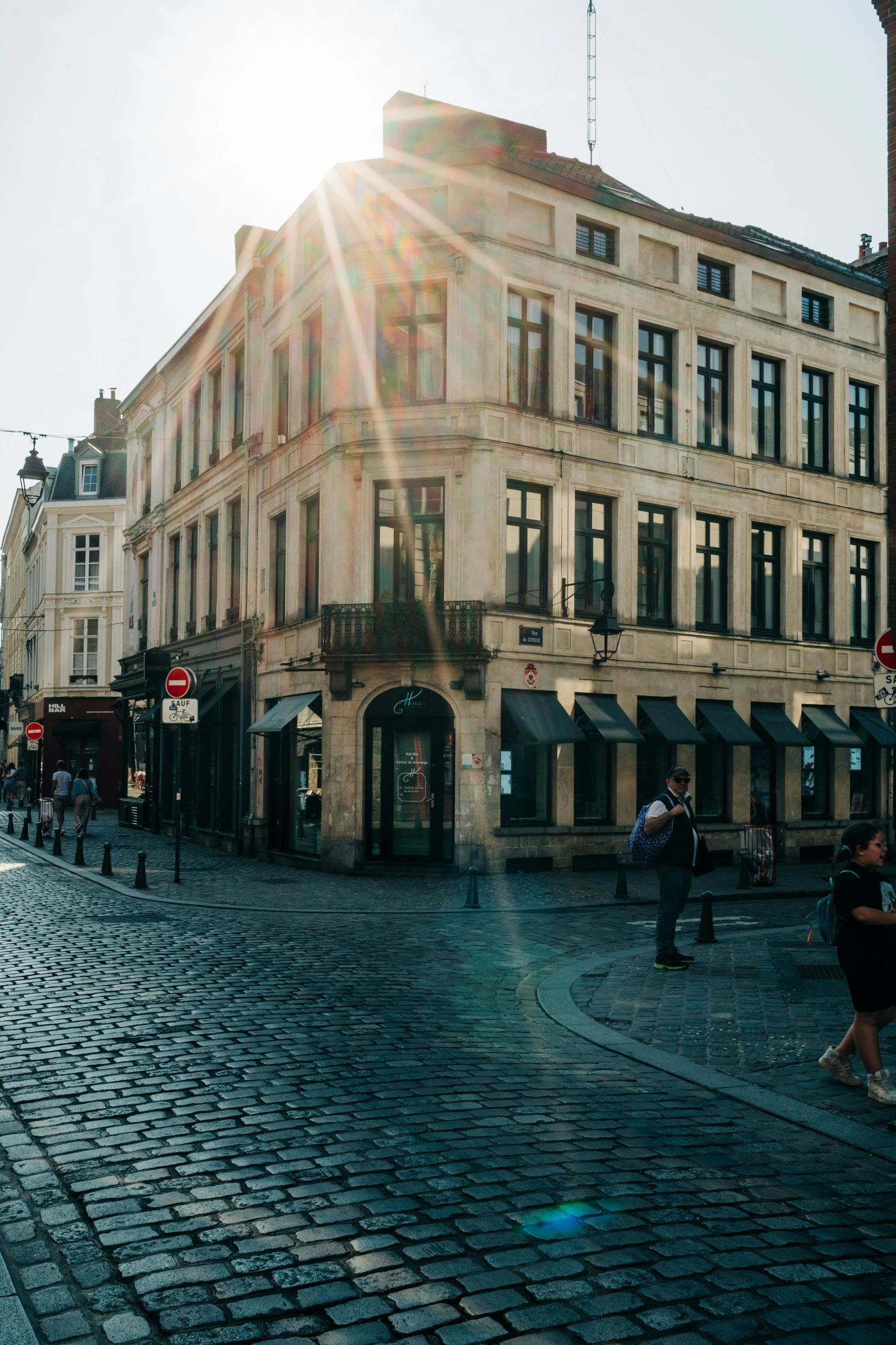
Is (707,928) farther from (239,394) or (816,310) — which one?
(239,394)

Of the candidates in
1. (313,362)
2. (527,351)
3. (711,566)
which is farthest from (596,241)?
(711,566)

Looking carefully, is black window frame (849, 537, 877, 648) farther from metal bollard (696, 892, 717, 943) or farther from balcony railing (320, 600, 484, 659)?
metal bollard (696, 892, 717, 943)

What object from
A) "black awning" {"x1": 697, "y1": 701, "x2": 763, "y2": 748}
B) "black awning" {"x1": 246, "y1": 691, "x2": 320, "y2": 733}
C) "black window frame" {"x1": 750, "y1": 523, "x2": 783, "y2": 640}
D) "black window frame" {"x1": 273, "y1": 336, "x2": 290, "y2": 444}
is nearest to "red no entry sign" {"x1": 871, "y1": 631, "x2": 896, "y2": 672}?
"black awning" {"x1": 246, "y1": 691, "x2": 320, "y2": 733}

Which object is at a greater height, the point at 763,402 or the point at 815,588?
the point at 763,402

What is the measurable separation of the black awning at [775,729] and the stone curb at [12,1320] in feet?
76.1

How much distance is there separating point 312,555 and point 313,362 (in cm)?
390

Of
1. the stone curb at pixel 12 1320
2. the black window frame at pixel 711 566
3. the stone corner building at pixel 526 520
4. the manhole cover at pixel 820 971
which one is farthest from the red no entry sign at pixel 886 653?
the black window frame at pixel 711 566

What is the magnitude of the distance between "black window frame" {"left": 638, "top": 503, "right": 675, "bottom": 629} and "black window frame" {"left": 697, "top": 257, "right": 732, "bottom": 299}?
5.06 metres

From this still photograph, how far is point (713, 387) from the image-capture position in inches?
1019

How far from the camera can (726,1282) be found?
13.4 feet

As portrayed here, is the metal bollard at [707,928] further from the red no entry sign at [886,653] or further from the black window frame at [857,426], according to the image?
the black window frame at [857,426]

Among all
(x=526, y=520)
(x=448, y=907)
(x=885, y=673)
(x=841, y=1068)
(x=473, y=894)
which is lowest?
(x=448, y=907)

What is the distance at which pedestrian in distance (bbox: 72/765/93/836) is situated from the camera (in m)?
26.7

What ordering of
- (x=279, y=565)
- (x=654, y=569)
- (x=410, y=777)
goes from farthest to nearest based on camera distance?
(x=279, y=565) → (x=654, y=569) → (x=410, y=777)
